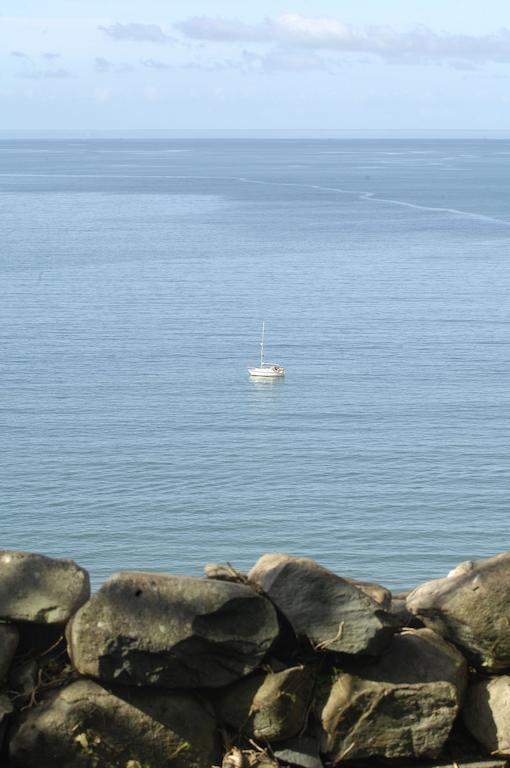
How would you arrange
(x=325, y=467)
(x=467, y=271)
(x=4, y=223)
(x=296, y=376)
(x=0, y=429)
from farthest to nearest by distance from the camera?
(x=4, y=223)
(x=467, y=271)
(x=296, y=376)
(x=0, y=429)
(x=325, y=467)

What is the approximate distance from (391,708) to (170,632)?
135cm

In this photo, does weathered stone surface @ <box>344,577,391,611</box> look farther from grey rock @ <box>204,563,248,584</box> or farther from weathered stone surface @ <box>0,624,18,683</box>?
weathered stone surface @ <box>0,624,18,683</box>

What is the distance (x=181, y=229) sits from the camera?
520ft

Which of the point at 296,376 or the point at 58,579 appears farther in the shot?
the point at 296,376

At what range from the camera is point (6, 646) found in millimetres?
Result: 6918

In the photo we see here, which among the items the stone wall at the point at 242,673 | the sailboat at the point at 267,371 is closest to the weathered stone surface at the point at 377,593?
the stone wall at the point at 242,673

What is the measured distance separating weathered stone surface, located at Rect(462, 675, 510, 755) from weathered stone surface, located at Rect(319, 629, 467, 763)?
14cm

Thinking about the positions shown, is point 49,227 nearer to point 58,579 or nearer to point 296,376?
point 296,376

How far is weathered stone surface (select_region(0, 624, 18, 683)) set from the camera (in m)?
6.90

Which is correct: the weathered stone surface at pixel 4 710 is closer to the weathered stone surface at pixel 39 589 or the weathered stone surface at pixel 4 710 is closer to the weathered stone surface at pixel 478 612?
the weathered stone surface at pixel 39 589

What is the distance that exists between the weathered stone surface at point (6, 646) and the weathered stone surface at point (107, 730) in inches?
11.0

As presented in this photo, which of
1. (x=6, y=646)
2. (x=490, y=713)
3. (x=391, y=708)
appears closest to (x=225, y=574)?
(x=391, y=708)

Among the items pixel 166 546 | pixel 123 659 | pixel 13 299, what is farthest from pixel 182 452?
pixel 123 659

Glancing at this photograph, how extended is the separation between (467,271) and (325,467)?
212 ft
